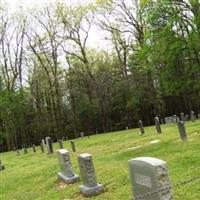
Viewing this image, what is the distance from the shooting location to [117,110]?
53781 millimetres

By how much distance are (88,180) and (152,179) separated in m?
4.34

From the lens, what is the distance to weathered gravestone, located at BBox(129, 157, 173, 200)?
6948 millimetres

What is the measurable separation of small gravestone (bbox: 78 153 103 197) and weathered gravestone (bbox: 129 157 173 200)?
11.9ft

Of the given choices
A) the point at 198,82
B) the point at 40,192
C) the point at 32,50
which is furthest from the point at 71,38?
the point at 40,192

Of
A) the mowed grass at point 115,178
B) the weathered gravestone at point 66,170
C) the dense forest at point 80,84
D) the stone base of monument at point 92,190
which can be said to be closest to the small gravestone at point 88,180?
the stone base of monument at point 92,190

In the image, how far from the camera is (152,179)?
276 inches

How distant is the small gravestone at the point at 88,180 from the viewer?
1098cm

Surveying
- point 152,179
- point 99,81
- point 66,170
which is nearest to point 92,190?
point 66,170

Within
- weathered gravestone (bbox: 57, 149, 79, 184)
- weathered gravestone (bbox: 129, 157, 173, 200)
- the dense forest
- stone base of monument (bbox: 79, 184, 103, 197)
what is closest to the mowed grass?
stone base of monument (bbox: 79, 184, 103, 197)

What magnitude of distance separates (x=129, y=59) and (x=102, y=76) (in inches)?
189

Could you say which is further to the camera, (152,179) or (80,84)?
(80,84)

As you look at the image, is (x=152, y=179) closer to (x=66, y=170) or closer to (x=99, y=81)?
(x=66, y=170)

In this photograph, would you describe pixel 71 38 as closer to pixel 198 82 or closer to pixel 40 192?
pixel 198 82

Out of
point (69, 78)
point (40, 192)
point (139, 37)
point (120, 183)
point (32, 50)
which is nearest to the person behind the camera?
point (120, 183)
